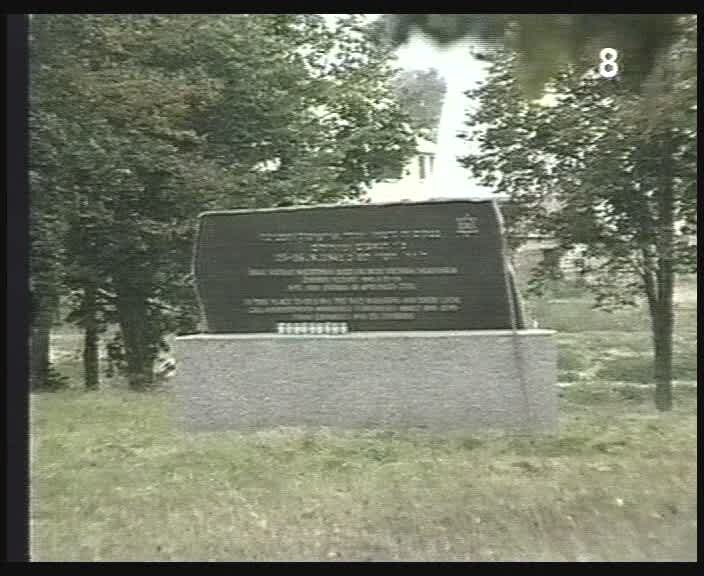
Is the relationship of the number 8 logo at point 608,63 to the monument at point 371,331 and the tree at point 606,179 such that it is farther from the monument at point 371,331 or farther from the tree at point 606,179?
the monument at point 371,331

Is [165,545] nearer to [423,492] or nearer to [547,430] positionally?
[423,492]

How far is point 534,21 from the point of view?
3660mm

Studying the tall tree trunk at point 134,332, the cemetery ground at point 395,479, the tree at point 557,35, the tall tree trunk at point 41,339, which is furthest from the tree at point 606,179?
the tall tree trunk at point 41,339

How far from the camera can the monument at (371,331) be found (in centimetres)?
476

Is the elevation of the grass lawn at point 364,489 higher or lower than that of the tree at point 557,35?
lower

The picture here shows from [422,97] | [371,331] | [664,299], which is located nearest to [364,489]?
[371,331]

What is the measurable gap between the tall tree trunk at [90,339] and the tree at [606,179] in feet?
5.67

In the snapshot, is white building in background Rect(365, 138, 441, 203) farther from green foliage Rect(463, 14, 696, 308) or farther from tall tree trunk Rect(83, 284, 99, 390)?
tall tree trunk Rect(83, 284, 99, 390)

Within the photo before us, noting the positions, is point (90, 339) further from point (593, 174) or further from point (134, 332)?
point (593, 174)

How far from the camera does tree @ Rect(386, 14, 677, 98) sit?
3598mm

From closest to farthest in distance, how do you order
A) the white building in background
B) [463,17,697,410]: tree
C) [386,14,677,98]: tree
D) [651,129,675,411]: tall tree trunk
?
1. [386,14,677,98]: tree
2. [463,17,697,410]: tree
3. [651,129,675,411]: tall tree trunk
4. the white building in background

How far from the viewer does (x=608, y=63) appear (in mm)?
3959

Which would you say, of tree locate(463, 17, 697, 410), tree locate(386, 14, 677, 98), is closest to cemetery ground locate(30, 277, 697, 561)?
tree locate(463, 17, 697, 410)

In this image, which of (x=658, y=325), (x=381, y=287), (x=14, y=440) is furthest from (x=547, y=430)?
(x=14, y=440)
